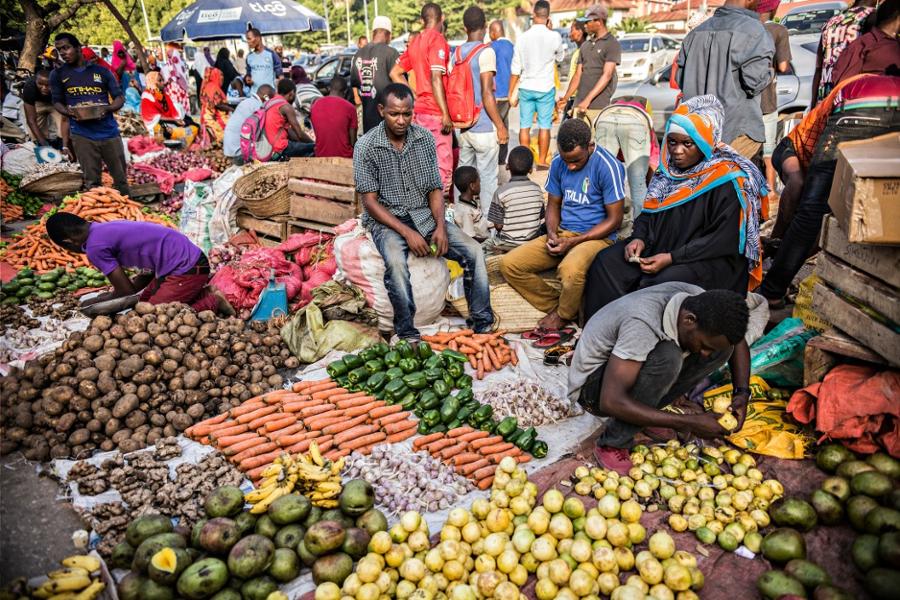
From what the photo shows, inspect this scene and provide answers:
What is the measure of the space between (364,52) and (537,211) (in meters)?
3.90

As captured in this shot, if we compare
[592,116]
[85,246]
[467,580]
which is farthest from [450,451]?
[592,116]

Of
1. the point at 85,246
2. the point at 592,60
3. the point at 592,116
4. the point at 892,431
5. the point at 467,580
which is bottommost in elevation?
the point at 467,580

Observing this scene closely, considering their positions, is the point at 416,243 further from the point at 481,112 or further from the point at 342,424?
the point at 481,112

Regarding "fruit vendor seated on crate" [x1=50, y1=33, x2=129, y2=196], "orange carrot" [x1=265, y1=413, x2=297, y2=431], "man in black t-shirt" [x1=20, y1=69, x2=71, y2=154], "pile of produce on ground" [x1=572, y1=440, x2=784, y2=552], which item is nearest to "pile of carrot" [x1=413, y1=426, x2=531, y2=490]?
"pile of produce on ground" [x1=572, y1=440, x2=784, y2=552]

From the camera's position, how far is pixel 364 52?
7570 mm

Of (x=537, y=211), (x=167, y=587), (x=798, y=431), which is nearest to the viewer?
(x=167, y=587)

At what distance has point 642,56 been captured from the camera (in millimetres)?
16266

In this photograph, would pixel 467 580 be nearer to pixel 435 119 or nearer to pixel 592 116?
pixel 435 119

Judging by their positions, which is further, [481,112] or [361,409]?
[481,112]

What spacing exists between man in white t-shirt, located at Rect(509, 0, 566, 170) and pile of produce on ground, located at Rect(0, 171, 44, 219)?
24.1ft

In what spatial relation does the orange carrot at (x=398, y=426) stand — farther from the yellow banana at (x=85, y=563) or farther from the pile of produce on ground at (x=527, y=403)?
the yellow banana at (x=85, y=563)

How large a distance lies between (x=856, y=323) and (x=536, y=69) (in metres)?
6.05

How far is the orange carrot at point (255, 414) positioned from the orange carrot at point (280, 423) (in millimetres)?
128

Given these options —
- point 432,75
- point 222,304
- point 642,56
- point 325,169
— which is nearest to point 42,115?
point 325,169
